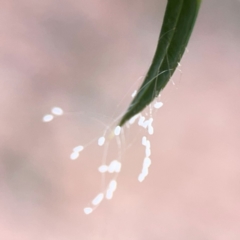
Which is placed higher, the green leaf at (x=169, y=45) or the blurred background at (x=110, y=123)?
the green leaf at (x=169, y=45)

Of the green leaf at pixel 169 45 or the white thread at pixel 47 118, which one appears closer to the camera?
the green leaf at pixel 169 45

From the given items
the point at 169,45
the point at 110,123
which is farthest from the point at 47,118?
the point at 169,45

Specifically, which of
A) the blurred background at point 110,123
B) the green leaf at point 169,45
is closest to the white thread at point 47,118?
the blurred background at point 110,123

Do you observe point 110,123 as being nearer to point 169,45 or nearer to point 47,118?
point 47,118

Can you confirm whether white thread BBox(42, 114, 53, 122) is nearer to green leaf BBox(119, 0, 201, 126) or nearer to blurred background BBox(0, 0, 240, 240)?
blurred background BBox(0, 0, 240, 240)

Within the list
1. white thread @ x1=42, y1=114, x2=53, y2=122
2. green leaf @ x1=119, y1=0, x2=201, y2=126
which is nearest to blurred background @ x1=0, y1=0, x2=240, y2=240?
white thread @ x1=42, y1=114, x2=53, y2=122

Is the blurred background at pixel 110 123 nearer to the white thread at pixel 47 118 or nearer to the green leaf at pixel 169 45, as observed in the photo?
the white thread at pixel 47 118
